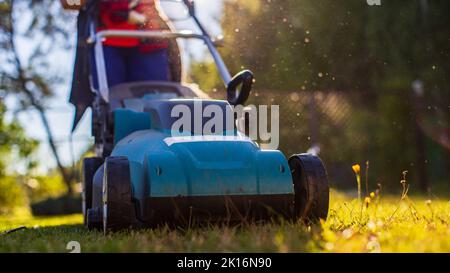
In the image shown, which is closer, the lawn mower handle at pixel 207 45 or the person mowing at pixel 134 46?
the lawn mower handle at pixel 207 45

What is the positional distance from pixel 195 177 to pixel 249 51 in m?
5.58

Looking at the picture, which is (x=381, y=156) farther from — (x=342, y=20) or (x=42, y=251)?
(x=42, y=251)

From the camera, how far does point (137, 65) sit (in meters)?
6.26

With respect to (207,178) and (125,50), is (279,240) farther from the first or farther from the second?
(125,50)

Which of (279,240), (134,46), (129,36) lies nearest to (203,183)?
(279,240)

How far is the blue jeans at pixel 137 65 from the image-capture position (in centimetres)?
618

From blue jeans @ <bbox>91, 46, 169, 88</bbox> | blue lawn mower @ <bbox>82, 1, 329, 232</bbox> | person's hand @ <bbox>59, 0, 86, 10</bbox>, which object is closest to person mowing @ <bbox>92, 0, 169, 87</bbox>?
blue jeans @ <bbox>91, 46, 169, 88</bbox>

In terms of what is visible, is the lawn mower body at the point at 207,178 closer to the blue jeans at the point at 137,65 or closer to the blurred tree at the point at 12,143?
the blue jeans at the point at 137,65

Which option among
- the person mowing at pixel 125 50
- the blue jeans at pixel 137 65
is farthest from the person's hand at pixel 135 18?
the blue jeans at pixel 137 65

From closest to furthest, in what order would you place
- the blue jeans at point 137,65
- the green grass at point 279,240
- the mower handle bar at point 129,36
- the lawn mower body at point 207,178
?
the green grass at point 279,240 < the lawn mower body at point 207,178 < the mower handle bar at point 129,36 < the blue jeans at point 137,65

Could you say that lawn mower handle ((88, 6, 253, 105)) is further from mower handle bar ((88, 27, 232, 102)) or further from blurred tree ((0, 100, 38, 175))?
blurred tree ((0, 100, 38, 175))

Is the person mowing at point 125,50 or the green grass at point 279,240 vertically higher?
the person mowing at point 125,50

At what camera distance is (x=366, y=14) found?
38.1 feet

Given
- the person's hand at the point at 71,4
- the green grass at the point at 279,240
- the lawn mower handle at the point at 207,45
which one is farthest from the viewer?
the person's hand at the point at 71,4
